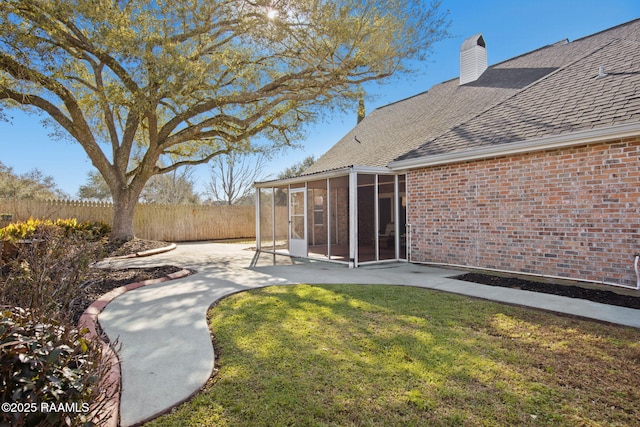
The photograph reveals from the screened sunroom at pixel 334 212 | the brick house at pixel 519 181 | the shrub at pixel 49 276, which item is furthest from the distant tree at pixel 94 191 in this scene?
the shrub at pixel 49 276

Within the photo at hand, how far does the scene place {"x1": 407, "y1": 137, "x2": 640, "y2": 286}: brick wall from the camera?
19.7 ft

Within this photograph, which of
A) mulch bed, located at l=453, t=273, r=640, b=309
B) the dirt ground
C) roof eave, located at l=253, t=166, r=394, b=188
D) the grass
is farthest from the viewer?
roof eave, located at l=253, t=166, r=394, b=188

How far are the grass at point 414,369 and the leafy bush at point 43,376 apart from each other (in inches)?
33.6

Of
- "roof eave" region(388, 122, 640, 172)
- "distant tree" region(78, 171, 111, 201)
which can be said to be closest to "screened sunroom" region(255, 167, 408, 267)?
"roof eave" region(388, 122, 640, 172)

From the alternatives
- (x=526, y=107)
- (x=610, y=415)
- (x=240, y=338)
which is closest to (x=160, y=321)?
(x=240, y=338)

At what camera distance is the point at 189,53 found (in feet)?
37.1

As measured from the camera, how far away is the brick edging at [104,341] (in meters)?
2.31

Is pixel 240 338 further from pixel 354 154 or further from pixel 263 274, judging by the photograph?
pixel 354 154

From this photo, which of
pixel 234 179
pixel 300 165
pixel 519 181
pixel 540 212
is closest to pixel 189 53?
pixel 519 181

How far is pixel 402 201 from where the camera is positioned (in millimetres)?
10648

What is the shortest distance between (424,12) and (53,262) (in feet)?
36.0

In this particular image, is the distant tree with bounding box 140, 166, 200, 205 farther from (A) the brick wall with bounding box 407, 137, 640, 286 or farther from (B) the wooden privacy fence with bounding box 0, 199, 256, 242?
(A) the brick wall with bounding box 407, 137, 640, 286

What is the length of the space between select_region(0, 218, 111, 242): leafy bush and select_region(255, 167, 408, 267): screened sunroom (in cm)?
551

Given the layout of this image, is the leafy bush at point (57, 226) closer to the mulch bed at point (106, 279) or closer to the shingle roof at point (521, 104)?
the mulch bed at point (106, 279)
